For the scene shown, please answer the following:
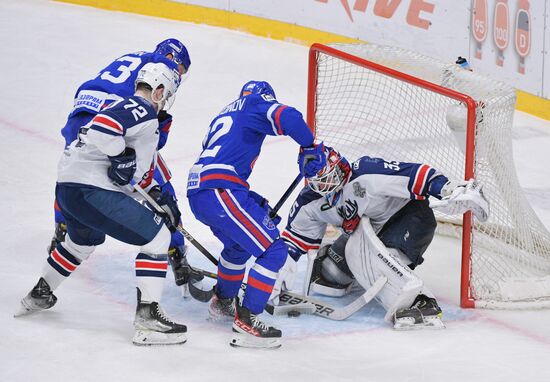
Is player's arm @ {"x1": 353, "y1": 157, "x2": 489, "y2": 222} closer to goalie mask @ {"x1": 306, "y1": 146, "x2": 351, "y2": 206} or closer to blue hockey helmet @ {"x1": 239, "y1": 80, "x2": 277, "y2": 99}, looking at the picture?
goalie mask @ {"x1": 306, "y1": 146, "x2": 351, "y2": 206}

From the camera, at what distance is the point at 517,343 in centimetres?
398

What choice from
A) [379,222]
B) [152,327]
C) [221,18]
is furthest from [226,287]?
[221,18]

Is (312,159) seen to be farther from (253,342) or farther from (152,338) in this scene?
(152,338)

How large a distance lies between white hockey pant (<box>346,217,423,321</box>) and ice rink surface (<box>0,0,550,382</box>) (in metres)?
0.11

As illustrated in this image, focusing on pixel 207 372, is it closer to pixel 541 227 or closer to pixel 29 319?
pixel 29 319

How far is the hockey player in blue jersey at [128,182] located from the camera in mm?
3703

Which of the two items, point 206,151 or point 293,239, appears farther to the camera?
point 293,239

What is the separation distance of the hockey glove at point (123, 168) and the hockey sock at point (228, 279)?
0.58 m

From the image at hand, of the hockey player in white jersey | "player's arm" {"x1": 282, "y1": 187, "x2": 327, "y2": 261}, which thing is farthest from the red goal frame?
"player's arm" {"x1": 282, "y1": 187, "x2": 327, "y2": 261}

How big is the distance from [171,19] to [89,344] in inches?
198

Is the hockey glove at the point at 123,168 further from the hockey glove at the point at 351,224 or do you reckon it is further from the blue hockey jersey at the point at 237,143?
the hockey glove at the point at 351,224

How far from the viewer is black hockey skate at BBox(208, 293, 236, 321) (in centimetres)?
415

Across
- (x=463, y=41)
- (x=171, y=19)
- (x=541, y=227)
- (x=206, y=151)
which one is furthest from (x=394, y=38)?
(x=206, y=151)

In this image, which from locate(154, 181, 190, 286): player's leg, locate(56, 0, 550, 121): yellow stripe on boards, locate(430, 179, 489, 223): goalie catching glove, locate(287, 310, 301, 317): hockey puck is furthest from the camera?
locate(56, 0, 550, 121): yellow stripe on boards
